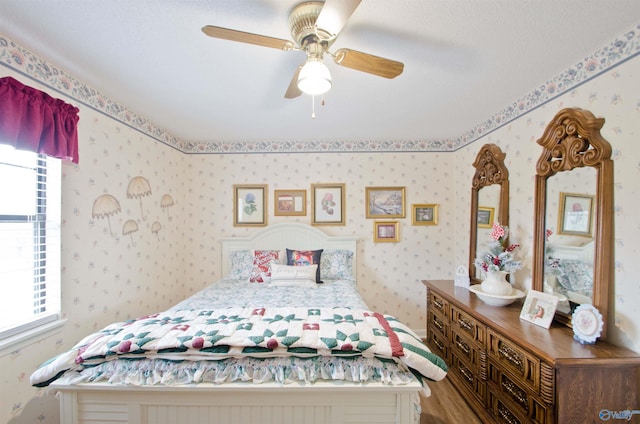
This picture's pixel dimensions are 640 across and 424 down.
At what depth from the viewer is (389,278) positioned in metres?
3.31

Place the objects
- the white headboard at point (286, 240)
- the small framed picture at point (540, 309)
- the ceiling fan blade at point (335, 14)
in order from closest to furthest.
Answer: the ceiling fan blade at point (335, 14) < the small framed picture at point (540, 309) < the white headboard at point (286, 240)

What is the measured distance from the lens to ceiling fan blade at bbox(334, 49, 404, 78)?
4.15 feet

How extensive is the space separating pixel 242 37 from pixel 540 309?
2.33 m

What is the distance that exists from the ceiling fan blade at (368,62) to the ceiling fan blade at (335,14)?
0.14 metres

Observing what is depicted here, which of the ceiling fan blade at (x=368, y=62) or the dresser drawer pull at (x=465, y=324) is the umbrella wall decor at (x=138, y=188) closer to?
the ceiling fan blade at (x=368, y=62)

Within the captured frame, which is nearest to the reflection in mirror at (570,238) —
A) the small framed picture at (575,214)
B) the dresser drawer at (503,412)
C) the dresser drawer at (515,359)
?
the small framed picture at (575,214)

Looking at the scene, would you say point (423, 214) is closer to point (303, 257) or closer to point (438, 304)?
point (438, 304)

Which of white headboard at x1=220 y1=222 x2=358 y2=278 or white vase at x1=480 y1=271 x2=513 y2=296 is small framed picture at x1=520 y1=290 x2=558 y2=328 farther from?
white headboard at x1=220 y1=222 x2=358 y2=278

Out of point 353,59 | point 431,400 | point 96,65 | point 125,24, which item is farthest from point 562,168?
point 96,65

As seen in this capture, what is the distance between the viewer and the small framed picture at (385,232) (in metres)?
3.32

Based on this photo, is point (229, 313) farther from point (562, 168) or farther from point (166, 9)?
point (562, 168)

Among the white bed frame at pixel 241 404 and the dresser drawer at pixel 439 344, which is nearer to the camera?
the white bed frame at pixel 241 404

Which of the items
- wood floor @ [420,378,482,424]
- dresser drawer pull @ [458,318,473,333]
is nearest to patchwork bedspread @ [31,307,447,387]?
dresser drawer pull @ [458,318,473,333]

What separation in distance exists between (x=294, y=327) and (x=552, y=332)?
1.55 m
